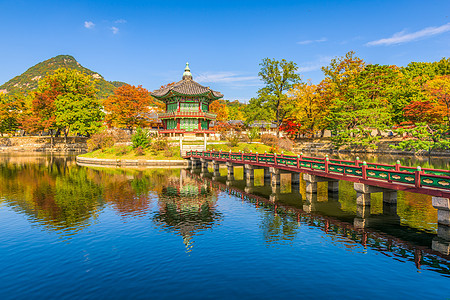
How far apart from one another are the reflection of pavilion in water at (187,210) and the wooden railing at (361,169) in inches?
274

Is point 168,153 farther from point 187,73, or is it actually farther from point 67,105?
point 67,105

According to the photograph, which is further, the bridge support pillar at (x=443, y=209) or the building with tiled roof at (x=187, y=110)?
the building with tiled roof at (x=187, y=110)

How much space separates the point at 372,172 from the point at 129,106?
65.9m

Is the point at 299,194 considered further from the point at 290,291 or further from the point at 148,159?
the point at 148,159

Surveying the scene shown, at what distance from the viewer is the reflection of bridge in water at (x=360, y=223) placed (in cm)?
1337

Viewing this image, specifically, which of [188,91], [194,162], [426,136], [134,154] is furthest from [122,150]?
[426,136]

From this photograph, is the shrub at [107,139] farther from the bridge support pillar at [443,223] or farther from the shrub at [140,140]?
the bridge support pillar at [443,223]

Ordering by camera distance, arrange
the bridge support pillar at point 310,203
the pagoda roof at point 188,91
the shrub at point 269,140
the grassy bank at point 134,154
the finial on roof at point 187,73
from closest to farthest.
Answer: the bridge support pillar at point 310,203 < the grassy bank at point 134,154 < the pagoda roof at point 188,91 < the shrub at point 269,140 < the finial on roof at point 187,73

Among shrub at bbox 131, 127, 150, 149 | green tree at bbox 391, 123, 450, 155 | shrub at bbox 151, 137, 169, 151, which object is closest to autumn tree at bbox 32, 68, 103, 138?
shrub at bbox 131, 127, 150, 149

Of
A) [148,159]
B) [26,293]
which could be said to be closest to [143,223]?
[26,293]

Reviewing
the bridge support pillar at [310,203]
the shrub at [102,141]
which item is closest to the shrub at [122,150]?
the shrub at [102,141]

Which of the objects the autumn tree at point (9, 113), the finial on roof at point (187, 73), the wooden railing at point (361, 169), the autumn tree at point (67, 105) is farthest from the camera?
the autumn tree at point (9, 113)

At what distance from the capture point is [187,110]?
63.7 metres

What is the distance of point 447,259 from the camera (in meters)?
12.7
